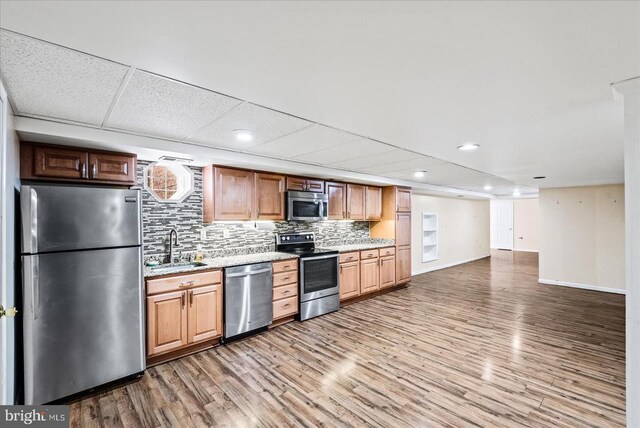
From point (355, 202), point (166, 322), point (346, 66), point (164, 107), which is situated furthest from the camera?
point (355, 202)

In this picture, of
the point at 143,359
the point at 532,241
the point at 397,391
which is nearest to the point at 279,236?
the point at 143,359

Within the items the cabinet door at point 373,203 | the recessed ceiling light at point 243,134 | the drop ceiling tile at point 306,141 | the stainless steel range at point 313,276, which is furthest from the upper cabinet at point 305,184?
the recessed ceiling light at point 243,134

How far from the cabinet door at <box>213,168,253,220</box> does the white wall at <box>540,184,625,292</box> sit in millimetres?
6604

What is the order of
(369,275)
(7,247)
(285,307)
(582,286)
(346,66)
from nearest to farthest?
(346,66), (7,247), (285,307), (369,275), (582,286)

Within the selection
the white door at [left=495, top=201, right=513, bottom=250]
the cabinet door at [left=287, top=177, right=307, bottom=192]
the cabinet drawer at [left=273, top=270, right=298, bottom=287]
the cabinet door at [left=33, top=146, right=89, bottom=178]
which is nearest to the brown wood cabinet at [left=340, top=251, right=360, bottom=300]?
the cabinet drawer at [left=273, top=270, right=298, bottom=287]

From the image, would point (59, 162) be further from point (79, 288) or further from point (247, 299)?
point (247, 299)

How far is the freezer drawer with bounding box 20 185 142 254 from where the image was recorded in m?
2.20

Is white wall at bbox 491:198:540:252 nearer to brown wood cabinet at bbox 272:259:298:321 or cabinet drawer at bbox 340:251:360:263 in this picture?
cabinet drawer at bbox 340:251:360:263

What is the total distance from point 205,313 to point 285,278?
45.1 inches

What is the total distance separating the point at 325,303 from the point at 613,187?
6202 millimetres

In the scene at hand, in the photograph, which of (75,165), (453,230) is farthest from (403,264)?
(75,165)

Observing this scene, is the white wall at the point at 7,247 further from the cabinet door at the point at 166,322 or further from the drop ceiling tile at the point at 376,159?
the drop ceiling tile at the point at 376,159

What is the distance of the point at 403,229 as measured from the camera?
19.6 ft

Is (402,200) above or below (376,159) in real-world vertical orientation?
below
